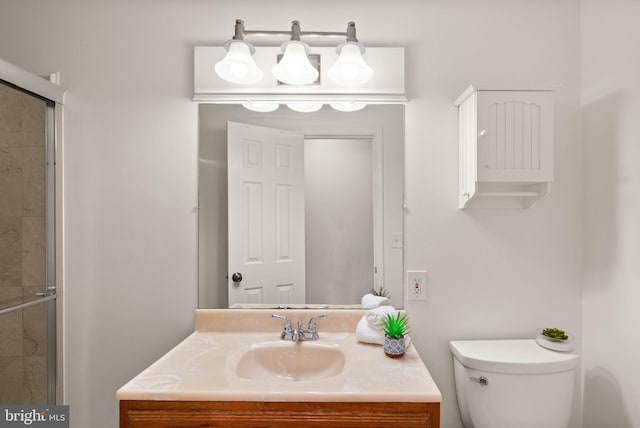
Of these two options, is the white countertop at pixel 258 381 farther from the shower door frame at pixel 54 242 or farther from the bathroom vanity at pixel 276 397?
the shower door frame at pixel 54 242

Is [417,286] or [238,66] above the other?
[238,66]

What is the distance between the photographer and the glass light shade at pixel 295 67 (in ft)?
4.58

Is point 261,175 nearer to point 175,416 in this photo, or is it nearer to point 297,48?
point 297,48

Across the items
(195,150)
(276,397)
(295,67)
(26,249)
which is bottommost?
(276,397)

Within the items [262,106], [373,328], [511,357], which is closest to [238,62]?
[262,106]

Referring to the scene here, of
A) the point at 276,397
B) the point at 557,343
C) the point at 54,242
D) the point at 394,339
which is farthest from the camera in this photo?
the point at 54,242

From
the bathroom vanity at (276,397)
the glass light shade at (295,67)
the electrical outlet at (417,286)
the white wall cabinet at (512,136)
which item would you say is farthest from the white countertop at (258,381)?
the glass light shade at (295,67)

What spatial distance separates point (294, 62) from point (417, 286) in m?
1.04

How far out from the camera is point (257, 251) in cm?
156

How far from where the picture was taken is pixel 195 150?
1569 millimetres

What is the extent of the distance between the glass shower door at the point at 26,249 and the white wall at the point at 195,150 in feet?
0.32

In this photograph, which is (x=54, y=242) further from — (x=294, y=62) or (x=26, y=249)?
(x=294, y=62)

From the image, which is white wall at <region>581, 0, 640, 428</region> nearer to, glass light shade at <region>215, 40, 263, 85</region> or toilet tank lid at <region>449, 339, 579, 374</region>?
toilet tank lid at <region>449, 339, 579, 374</region>

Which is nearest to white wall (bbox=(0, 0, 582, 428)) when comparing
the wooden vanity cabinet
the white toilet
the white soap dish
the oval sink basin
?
the white soap dish
